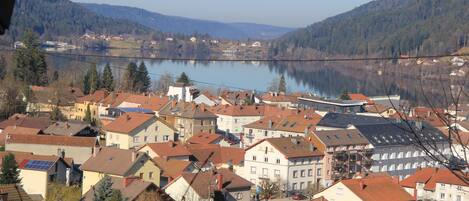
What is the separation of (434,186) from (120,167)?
328 cm

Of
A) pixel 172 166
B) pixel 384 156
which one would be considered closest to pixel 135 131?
pixel 172 166

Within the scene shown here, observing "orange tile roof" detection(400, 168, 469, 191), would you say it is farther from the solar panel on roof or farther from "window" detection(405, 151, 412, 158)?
the solar panel on roof

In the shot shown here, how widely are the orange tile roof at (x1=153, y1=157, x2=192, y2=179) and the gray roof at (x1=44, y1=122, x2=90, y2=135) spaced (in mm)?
2168

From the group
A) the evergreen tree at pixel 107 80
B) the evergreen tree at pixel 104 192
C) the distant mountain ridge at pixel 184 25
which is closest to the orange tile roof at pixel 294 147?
the evergreen tree at pixel 104 192

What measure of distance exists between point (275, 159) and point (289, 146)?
285 mm

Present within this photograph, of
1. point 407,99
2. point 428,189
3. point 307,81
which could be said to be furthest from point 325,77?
point 407,99

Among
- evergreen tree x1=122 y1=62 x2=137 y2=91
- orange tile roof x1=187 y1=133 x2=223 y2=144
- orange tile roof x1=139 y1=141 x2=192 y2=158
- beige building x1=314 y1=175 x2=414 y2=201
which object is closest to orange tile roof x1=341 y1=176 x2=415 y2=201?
beige building x1=314 y1=175 x2=414 y2=201

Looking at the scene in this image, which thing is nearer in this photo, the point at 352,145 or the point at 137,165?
the point at 137,165

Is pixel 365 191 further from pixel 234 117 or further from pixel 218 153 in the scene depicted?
pixel 234 117

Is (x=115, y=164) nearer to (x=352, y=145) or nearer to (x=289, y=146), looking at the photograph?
(x=289, y=146)

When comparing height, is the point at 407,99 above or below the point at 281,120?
above

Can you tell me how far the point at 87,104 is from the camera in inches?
563

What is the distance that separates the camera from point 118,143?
10531mm

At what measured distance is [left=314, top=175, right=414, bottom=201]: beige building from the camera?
7.21 metres
